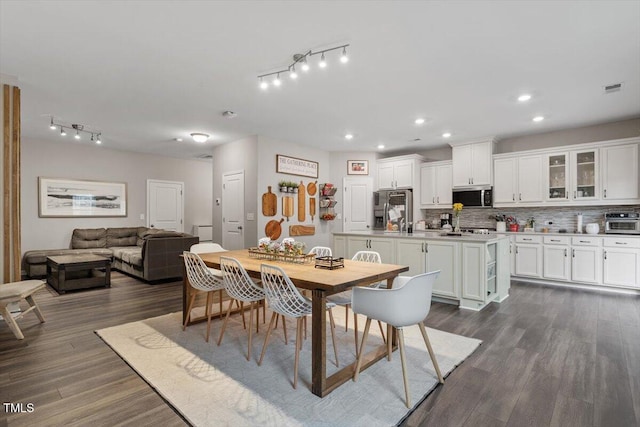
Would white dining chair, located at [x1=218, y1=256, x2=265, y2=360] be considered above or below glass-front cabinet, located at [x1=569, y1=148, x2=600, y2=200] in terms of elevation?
below

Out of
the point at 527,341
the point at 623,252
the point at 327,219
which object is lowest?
the point at 527,341

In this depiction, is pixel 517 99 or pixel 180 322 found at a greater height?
pixel 517 99

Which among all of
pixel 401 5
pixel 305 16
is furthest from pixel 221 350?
pixel 401 5

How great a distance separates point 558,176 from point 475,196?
131cm

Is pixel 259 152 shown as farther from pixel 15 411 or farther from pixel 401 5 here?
pixel 15 411

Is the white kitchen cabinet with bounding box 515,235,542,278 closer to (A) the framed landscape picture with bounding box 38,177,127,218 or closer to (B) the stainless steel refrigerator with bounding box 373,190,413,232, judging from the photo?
(B) the stainless steel refrigerator with bounding box 373,190,413,232

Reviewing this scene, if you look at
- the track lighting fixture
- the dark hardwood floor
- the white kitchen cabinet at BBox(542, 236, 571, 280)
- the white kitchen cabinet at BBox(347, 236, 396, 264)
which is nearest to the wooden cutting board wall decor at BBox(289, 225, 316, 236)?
the white kitchen cabinet at BBox(347, 236, 396, 264)

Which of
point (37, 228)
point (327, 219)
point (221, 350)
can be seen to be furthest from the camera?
point (327, 219)

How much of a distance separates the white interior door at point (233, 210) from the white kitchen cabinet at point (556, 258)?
17.2ft

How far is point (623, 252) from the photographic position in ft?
15.2

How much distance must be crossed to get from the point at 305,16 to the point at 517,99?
307 centimetres

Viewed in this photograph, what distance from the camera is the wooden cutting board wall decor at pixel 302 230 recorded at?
245 inches

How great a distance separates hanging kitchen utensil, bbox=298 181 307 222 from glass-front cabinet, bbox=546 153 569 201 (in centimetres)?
438

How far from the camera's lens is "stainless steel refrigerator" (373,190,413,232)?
6.71 metres
